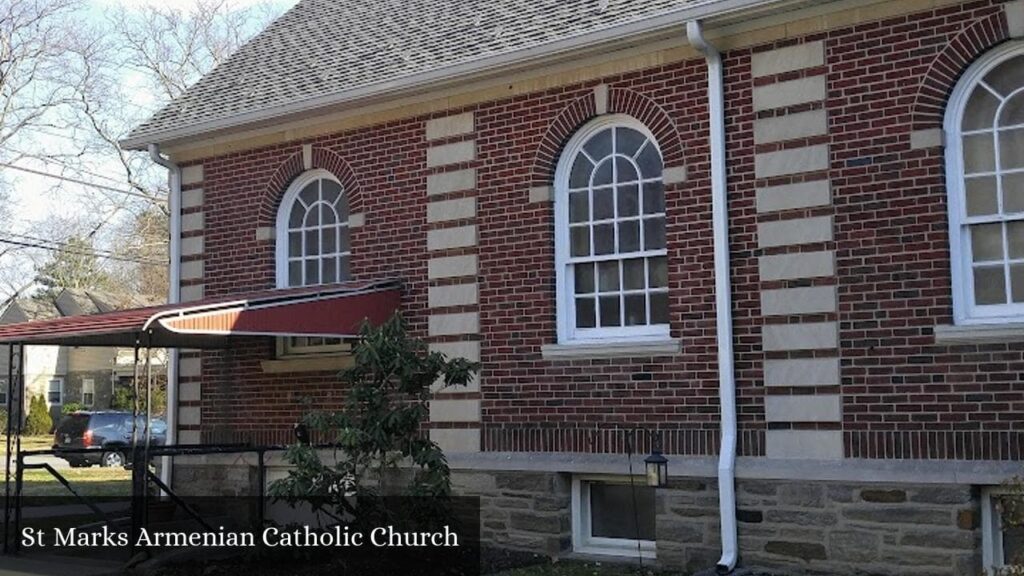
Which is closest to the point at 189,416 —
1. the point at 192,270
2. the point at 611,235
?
the point at 192,270

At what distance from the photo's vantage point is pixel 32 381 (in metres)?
55.8

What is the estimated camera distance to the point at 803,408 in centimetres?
931

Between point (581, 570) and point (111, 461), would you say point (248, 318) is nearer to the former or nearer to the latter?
point (581, 570)

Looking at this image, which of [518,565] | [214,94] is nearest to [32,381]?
[214,94]

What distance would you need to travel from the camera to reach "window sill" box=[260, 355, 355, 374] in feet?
40.5

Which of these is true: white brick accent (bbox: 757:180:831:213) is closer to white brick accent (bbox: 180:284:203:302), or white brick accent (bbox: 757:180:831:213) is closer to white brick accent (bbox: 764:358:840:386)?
white brick accent (bbox: 764:358:840:386)

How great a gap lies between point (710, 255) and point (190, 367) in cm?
705

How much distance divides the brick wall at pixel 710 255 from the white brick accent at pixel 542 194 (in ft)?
0.10

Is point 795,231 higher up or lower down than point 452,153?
lower down

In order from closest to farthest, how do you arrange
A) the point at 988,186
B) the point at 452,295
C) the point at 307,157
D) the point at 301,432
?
the point at 988,186
the point at 452,295
the point at 301,432
the point at 307,157

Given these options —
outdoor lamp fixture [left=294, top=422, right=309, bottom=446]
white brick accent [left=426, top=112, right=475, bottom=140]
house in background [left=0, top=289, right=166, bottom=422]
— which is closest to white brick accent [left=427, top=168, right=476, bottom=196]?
white brick accent [left=426, top=112, right=475, bottom=140]

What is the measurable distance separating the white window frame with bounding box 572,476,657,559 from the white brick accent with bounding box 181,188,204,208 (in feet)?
20.8

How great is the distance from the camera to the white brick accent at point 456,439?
1123 cm

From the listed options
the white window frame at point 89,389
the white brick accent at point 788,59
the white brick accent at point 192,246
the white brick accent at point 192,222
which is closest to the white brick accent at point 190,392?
the white brick accent at point 192,246
